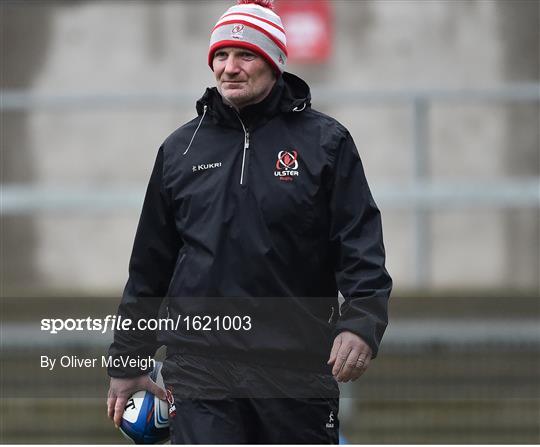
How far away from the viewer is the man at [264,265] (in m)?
3.91

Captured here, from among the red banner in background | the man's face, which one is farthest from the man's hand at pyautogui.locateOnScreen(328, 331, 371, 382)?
the red banner in background

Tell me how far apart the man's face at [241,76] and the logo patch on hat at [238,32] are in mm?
34

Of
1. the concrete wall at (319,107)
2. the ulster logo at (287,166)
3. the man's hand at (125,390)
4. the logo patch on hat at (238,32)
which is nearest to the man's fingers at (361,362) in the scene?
the ulster logo at (287,166)

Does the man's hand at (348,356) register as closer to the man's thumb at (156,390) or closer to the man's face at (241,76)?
the man's thumb at (156,390)

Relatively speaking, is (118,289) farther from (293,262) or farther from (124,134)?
(293,262)

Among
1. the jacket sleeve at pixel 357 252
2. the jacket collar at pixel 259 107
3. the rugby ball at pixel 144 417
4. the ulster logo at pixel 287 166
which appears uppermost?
the jacket collar at pixel 259 107

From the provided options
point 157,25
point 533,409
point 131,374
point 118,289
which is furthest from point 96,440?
point 157,25

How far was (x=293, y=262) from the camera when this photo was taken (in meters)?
3.96

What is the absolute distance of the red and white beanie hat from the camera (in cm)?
407

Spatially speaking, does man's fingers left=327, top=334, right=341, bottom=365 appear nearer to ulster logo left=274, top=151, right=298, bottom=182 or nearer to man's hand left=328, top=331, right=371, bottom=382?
man's hand left=328, top=331, right=371, bottom=382

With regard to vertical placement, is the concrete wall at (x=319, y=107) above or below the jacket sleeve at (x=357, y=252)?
above

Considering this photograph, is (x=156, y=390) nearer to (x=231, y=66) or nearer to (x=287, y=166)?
(x=287, y=166)

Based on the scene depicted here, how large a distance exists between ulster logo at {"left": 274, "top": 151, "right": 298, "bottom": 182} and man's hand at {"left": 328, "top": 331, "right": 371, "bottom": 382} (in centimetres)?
46

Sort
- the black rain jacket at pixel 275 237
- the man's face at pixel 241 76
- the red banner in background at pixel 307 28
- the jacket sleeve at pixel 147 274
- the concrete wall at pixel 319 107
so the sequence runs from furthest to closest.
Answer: the red banner in background at pixel 307 28 → the concrete wall at pixel 319 107 → the jacket sleeve at pixel 147 274 → the man's face at pixel 241 76 → the black rain jacket at pixel 275 237
